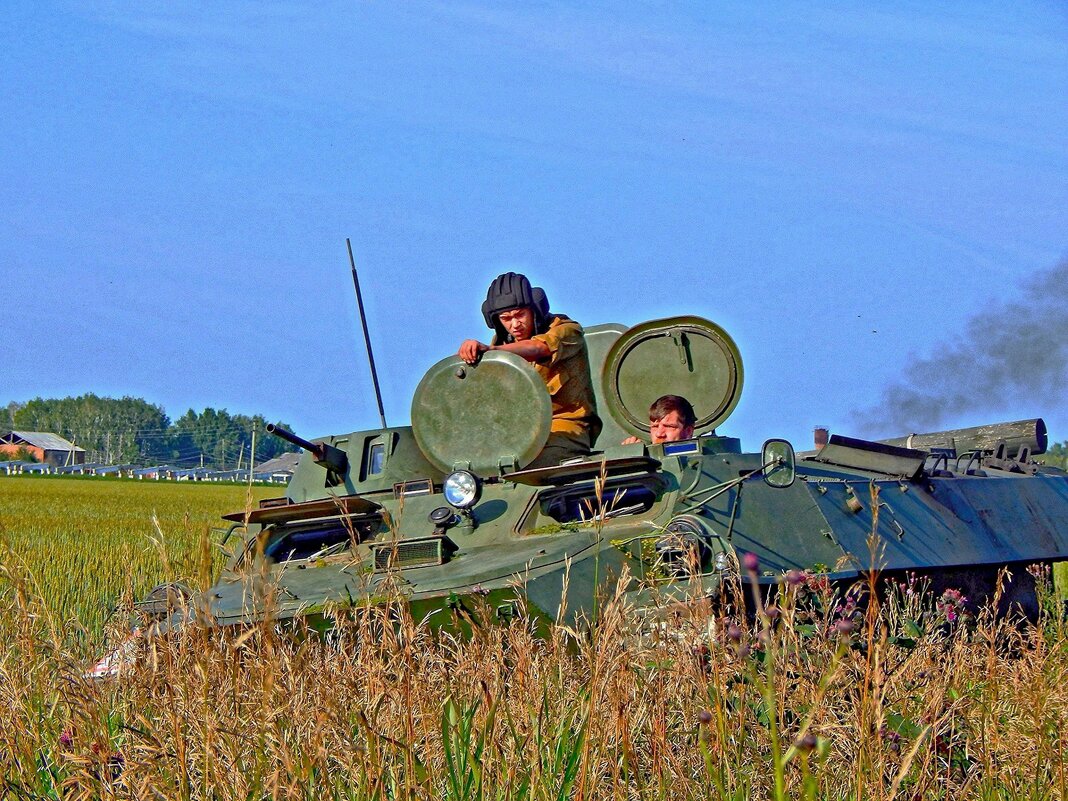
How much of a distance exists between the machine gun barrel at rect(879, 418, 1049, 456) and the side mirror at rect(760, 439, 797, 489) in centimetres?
362

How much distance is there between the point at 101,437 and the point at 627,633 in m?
130

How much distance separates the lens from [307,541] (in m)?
9.27

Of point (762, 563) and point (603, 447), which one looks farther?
point (603, 447)

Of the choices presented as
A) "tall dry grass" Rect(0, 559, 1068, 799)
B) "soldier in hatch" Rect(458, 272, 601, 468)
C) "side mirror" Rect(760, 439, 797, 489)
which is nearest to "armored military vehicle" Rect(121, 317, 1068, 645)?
"side mirror" Rect(760, 439, 797, 489)

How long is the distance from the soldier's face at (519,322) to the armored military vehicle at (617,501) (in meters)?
0.58

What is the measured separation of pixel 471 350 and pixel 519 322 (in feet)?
2.62

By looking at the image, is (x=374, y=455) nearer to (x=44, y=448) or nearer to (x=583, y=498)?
(x=583, y=498)

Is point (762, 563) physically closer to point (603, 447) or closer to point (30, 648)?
point (603, 447)

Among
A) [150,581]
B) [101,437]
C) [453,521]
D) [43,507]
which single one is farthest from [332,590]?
[101,437]

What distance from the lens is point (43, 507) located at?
3678cm

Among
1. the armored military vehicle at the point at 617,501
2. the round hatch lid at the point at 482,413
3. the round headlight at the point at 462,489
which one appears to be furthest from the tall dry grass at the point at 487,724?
the round hatch lid at the point at 482,413

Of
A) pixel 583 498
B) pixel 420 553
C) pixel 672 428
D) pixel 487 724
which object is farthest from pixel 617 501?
pixel 487 724

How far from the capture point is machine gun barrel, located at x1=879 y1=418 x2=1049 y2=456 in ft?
37.2

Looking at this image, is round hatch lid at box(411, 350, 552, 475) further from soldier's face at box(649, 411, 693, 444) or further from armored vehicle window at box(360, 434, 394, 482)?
soldier's face at box(649, 411, 693, 444)
